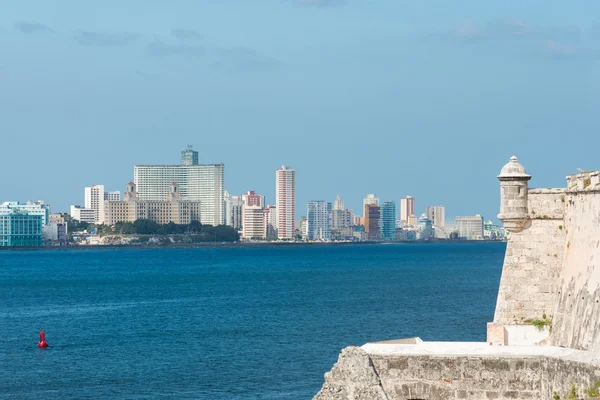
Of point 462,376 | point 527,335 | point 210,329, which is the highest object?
point 527,335

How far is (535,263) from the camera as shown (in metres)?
18.9

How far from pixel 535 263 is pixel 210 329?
42.9 metres

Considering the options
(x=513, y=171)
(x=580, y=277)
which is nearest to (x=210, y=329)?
(x=513, y=171)

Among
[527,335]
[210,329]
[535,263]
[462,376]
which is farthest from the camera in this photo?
[210,329]

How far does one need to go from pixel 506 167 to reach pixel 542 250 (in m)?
1.65

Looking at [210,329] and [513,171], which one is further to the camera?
→ [210,329]

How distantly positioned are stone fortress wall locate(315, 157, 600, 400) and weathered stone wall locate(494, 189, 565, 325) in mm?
18

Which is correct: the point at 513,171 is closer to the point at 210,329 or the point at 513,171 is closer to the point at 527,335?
the point at 527,335

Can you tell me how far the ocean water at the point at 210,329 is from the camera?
40.2 metres

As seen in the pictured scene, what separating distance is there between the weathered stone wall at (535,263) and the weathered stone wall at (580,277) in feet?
0.85

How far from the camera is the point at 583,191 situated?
58.0 ft

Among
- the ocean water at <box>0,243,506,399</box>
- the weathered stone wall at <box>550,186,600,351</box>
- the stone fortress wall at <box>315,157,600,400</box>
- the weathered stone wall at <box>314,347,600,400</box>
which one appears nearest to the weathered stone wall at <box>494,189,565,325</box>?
the stone fortress wall at <box>315,157,600,400</box>

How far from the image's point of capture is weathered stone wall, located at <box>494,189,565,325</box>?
18.7 meters

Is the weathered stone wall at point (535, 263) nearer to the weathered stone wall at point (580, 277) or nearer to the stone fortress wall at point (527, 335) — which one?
the stone fortress wall at point (527, 335)
